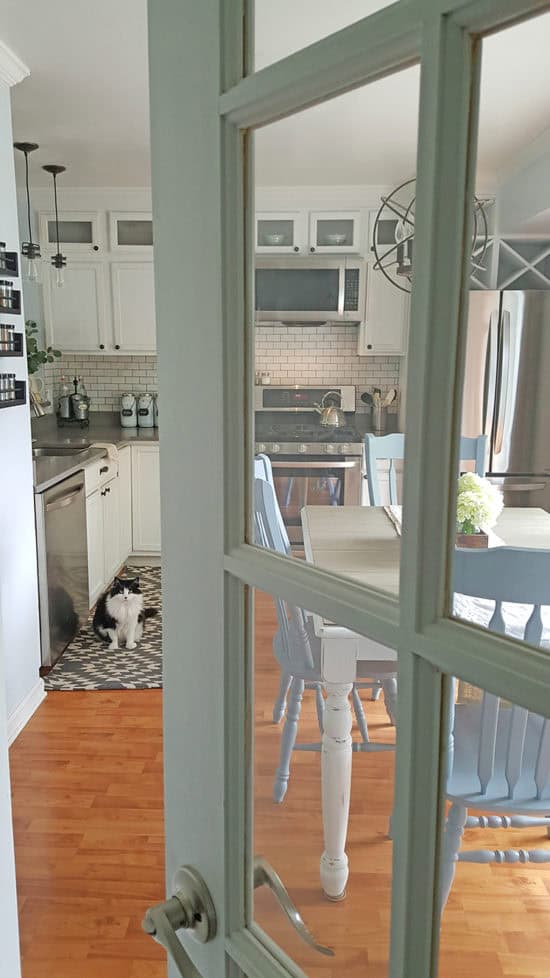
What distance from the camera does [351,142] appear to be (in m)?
0.49

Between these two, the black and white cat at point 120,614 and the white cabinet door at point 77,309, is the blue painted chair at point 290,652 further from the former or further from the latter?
the white cabinet door at point 77,309

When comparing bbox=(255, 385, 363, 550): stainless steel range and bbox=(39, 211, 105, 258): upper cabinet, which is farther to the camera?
bbox=(39, 211, 105, 258): upper cabinet

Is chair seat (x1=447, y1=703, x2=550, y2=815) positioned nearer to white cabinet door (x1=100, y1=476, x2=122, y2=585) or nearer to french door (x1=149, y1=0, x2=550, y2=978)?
french door (x1=149, y1=0, x2=550, y2=978)

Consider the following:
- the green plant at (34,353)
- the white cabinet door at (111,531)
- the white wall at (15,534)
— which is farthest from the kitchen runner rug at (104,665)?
the green plant at (34,353)

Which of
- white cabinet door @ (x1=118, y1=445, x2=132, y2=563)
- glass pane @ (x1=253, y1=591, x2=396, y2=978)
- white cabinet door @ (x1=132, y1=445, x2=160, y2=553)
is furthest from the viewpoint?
white cabinet door @ (x1=132, y1=445, x2=160, y2=553)

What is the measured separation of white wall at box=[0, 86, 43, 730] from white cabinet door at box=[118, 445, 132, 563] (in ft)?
5.77

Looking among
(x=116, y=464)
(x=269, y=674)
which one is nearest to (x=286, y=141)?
(x=269, y=674)

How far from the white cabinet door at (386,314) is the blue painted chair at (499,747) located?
5.5 inches

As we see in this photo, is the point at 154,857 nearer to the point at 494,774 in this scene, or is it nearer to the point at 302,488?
the point at 302,488

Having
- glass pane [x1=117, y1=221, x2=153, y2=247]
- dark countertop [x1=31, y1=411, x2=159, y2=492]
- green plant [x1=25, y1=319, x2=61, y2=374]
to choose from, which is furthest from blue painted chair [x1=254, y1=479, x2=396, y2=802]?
glass pane [x1=117, y1=221, x2=153, y2=247]

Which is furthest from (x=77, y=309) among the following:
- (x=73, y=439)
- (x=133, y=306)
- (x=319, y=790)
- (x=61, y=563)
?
(x=319, y=790)

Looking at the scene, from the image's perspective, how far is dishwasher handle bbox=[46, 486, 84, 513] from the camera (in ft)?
11.6

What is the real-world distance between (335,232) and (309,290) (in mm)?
59

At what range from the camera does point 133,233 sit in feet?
17.8
